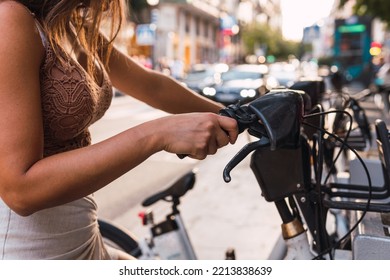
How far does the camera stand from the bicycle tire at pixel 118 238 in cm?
241

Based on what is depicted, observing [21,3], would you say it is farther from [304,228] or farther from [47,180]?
[304,228]

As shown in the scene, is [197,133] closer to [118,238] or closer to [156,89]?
[156,89]

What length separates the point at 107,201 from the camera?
18.3ft

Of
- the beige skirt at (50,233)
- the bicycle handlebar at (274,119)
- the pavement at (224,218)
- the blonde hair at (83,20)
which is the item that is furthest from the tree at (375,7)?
the bicycle handlebar at (274,119)

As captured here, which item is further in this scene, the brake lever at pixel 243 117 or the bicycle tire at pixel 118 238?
the bicycle tire at pixel 118 238

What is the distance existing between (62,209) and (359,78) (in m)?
24.9

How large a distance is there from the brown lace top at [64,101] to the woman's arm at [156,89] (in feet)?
1.49

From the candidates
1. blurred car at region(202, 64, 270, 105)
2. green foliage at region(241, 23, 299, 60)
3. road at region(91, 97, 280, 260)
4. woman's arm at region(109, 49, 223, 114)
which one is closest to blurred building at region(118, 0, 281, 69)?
green foliage at region(241, 23, 299, 60)

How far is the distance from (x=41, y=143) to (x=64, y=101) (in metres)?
0.14

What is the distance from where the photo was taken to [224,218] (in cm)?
498

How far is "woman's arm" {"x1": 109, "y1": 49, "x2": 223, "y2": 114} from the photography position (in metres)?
1.77

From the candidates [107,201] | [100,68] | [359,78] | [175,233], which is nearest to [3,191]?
[100,68]

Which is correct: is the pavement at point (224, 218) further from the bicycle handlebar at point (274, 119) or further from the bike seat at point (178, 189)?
the bicycle handlebar at point (274, 119)

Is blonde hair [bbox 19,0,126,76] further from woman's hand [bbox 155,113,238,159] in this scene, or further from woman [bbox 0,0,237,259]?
woman's hand [bbox 155,113,238,159]
